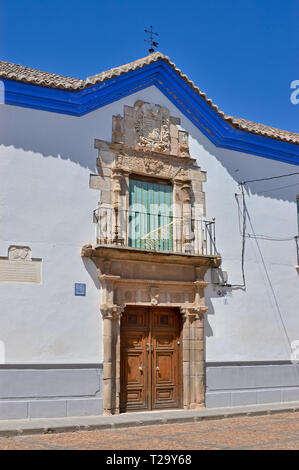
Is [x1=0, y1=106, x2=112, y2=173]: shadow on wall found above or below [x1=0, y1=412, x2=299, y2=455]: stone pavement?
above

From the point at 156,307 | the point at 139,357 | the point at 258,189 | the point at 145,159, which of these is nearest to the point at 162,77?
the point at 145,159

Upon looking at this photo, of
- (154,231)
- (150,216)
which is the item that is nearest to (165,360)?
(154,231)

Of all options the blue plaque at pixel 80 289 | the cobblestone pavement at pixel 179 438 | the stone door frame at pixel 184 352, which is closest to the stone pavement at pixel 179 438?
the cobblestone pavement at pixel 179 438

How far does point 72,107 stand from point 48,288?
3347mm

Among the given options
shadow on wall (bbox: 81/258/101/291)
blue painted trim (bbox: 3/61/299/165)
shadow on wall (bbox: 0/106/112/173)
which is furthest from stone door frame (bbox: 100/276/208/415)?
blue painted trim (bbox: 3/61/299/165)

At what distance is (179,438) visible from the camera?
322 inches

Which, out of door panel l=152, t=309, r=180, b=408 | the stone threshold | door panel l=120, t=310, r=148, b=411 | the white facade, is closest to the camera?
the stone threshold

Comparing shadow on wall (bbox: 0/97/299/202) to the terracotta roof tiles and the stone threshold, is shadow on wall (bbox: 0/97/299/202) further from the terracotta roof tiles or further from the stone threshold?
the stone threshold

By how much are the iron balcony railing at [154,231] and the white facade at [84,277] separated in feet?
0.79

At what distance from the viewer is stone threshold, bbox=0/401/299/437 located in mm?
8672

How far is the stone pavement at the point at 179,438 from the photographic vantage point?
7461 mm

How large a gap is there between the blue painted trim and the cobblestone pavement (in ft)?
18.5

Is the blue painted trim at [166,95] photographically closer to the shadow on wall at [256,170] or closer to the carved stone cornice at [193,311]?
the shadow on wall at [256,170]

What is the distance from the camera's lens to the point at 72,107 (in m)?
10.9
